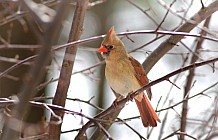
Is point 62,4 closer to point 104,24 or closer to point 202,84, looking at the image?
point 202,84

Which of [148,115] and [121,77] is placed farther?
[121,77]

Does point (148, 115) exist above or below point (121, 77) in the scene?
below

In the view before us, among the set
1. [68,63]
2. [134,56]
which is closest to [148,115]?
[68,63]

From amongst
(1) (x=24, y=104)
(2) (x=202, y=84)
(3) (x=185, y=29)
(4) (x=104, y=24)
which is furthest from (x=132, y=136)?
(1) (x=24, y=104)

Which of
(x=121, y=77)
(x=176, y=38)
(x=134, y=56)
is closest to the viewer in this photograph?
(x=176, y=38)

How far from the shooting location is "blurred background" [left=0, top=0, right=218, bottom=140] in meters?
3.18

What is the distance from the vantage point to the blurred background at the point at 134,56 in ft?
10.4

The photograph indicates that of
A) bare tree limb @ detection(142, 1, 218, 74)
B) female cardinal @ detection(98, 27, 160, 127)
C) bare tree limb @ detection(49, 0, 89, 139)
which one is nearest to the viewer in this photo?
bare tree limb @ detection(49, 0, 89, 139)

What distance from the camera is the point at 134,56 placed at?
4688 millimetres

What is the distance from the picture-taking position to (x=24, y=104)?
129cm

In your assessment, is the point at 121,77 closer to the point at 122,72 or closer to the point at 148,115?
the point at 122,72

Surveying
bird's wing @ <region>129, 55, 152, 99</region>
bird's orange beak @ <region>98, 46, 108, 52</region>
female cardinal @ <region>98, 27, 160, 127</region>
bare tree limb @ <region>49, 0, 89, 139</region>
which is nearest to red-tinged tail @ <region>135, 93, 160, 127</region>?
female cardinal @ <region>98, 27, 160, 127</region>

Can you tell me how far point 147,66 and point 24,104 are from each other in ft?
6.33

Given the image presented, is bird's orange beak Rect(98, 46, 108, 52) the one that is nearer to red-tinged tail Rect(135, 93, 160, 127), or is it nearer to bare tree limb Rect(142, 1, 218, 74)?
bare tree limb Rect(142, 1, 218, 74)
